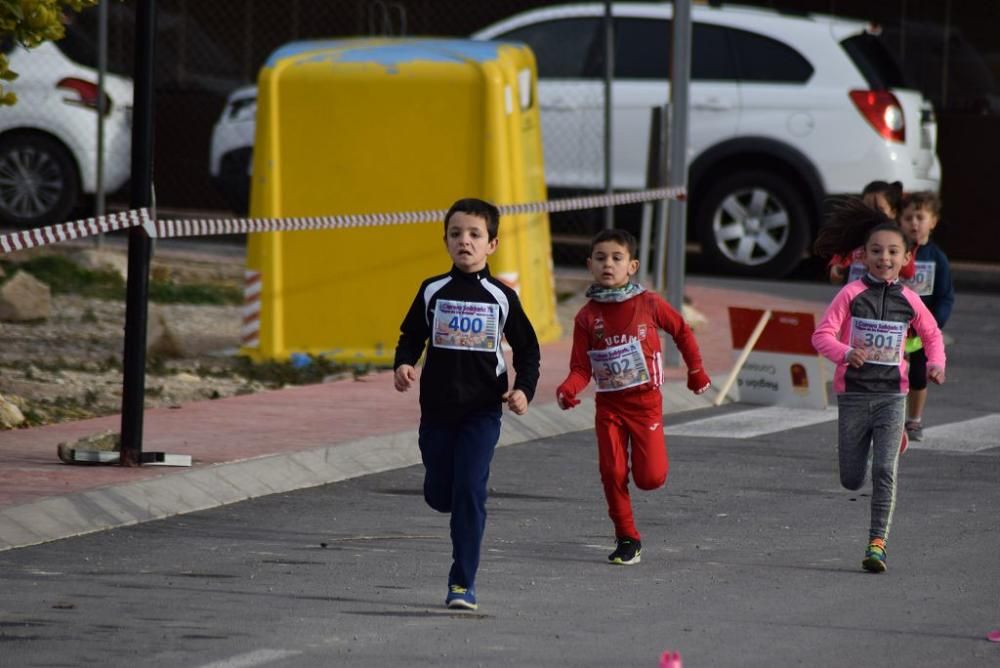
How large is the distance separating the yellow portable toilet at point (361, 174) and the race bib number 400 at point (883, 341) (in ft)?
19.5

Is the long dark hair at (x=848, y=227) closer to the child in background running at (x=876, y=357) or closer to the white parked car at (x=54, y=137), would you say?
the child in background running at (x=876, y=357)

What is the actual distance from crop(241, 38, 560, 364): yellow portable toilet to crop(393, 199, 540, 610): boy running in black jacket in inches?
260

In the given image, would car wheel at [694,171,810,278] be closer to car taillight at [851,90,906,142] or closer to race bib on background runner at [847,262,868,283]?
car taillight at [851,90,906,142]

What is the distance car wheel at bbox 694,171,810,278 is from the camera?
18547 mm

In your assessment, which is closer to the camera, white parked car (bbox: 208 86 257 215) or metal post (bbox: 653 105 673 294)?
metal post (bbox: 653 105 673 294)

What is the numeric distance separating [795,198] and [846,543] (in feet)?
33.5

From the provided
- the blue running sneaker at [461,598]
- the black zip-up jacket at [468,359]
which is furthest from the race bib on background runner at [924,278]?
the blue running sneaker at [461,598]

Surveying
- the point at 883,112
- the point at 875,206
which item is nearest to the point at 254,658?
the point at 875,206

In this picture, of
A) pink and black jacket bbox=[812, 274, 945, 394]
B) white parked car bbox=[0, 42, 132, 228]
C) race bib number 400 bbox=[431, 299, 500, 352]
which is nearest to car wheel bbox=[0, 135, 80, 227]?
white parked car bbox=[0, 42, 132, 228]

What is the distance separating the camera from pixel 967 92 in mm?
21203

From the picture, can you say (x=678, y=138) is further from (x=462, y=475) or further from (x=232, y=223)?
(x=462, y=475)

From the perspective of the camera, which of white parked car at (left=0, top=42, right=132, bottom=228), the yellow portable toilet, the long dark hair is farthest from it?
white parked car at (left=0, top=42, right=132, bottom=228)

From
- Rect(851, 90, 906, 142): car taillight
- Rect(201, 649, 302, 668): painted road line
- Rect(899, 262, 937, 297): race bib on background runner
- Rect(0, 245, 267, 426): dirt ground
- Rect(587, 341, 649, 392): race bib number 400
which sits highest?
Rect(851, 90, 906, 142): car taillight

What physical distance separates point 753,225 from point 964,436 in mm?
7403
